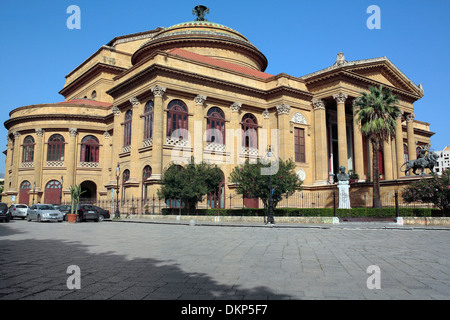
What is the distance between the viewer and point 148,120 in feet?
109

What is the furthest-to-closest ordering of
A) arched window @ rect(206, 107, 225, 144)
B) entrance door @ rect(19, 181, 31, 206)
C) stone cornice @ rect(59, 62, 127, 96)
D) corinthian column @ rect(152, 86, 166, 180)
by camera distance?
stone cornice @ rect(59, 62, 127, 96) < entrance door @ rect(19, 181, 31, 206) < arched window @ rect(206, 107, 225, 144) < corinthian column @ rect(152, 86, 166, 180)

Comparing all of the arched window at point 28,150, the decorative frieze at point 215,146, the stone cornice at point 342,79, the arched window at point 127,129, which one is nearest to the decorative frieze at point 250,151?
the decorative frieze at point 215,146

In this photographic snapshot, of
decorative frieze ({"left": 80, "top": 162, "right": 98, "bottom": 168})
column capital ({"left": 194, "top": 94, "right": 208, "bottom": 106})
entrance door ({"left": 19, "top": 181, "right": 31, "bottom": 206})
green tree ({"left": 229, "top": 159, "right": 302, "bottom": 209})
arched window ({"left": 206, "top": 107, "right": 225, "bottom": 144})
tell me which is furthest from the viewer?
decorative frieze ({"left": 80, "top": 162, "right": 98, "bottom": 168})

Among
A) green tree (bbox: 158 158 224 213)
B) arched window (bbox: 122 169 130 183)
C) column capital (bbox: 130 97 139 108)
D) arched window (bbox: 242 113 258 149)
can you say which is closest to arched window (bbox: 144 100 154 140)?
column capital (bbox: 130 97 139 108)

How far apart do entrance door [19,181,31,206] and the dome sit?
1872 cm

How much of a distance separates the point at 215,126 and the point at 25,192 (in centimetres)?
2363

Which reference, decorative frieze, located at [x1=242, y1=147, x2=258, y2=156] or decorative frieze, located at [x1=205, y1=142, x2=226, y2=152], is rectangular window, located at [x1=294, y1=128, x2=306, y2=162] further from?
decorative frieze, located at [x1=205, y1=142, x2=226, y2=152]

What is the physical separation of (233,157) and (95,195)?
1829cm

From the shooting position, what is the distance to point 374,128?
28641mm

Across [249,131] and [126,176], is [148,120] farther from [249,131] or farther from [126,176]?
[249,131]

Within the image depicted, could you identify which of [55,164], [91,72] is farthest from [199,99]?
[91,72]

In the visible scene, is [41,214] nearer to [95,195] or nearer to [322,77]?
[95,195]

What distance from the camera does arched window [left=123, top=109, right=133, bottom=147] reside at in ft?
118
